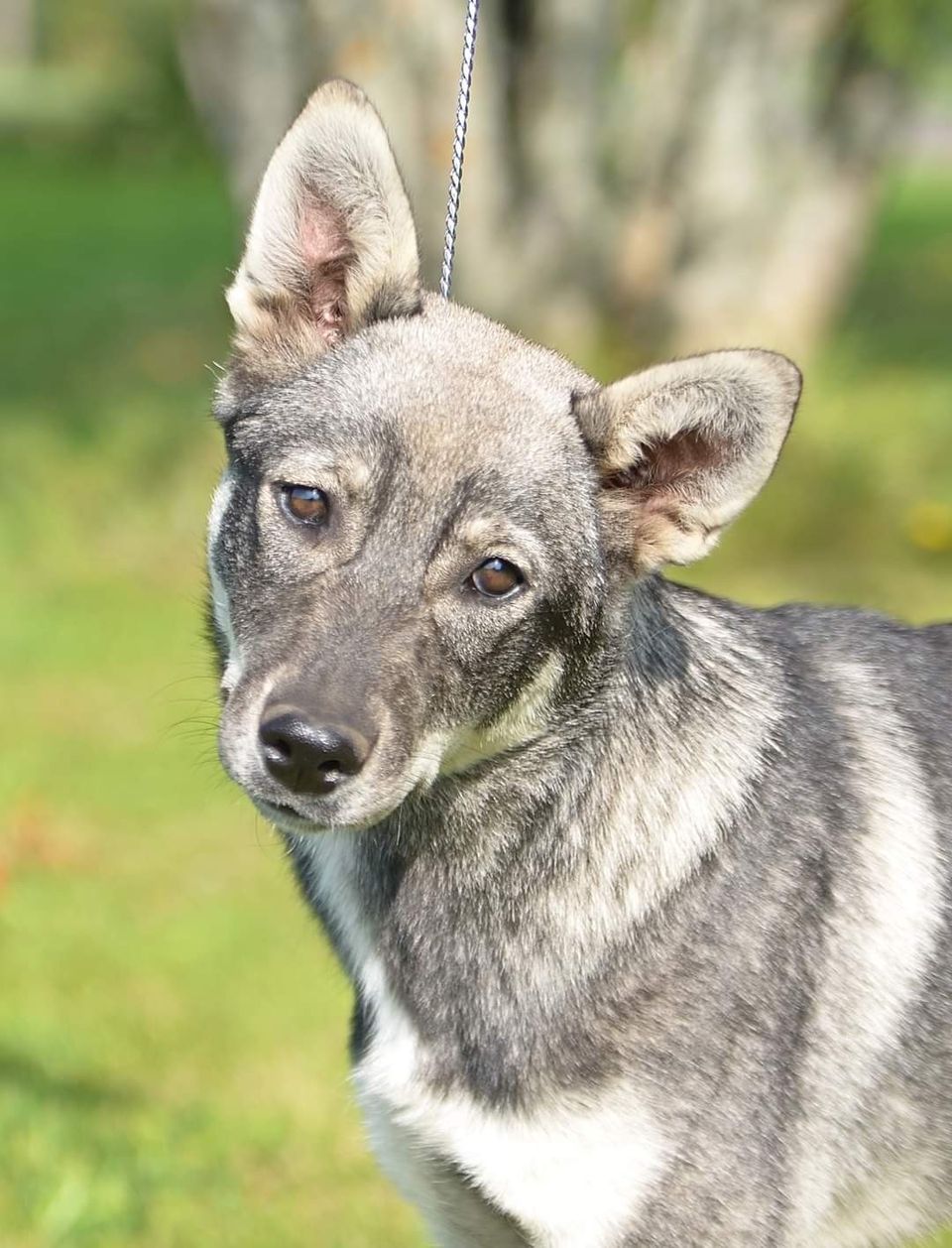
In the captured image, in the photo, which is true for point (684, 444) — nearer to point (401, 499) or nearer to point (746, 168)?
point (401, 499)

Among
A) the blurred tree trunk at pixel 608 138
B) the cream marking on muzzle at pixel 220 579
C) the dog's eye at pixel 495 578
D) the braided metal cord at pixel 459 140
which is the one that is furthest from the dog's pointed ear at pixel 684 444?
the blurred tree trunk at pixel 608 138

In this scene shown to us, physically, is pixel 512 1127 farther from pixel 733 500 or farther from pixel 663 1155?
pixel 733 500

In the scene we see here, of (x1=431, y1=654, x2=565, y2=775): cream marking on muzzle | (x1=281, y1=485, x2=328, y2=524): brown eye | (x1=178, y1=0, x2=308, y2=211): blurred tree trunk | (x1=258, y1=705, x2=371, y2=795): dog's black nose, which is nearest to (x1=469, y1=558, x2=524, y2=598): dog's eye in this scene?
(x1=431, y1=654, x2=565, y2=775): cream marking on muzzle

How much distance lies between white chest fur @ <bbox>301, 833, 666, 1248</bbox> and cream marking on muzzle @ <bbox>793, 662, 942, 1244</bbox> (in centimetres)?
38

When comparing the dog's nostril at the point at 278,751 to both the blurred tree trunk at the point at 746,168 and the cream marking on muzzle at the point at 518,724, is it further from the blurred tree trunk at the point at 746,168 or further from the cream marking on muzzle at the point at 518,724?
the blurred tree trunk at the point at 746,168

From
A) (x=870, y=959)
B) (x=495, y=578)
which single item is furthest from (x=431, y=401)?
(x=870, y=959)

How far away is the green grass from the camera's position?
5.09 m

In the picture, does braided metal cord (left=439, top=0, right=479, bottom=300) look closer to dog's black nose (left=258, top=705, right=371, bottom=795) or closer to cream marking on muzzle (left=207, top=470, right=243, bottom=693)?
cream marking on muzzle (left=207, top=470, right=243, bottom=693)

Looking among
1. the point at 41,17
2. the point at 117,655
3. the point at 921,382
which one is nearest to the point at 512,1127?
the point at 117,655

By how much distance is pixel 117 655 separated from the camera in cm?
1018

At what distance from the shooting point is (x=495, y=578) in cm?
349

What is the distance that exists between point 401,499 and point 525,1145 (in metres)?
1.31

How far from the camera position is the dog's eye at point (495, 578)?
348 cm

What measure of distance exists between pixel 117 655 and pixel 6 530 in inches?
86.5
